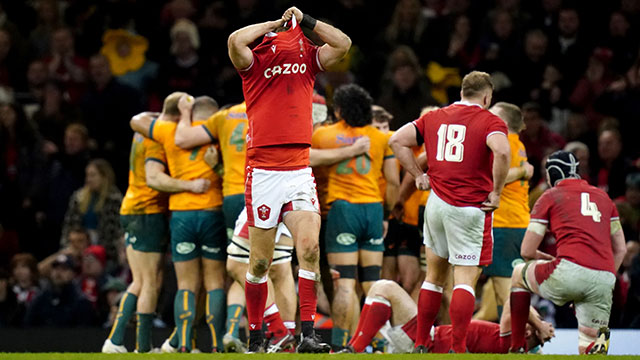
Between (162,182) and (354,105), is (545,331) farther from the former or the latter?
(162,182)

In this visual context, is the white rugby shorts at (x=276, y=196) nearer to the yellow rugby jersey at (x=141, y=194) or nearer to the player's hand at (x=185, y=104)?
the player's hand at (x=185, y=104)

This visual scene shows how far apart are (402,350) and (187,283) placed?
2.38 metres

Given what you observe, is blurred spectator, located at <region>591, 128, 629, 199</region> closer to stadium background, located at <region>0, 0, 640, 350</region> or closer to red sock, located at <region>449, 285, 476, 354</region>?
stadium background, located at <region>0, 0, 640, 350</region>

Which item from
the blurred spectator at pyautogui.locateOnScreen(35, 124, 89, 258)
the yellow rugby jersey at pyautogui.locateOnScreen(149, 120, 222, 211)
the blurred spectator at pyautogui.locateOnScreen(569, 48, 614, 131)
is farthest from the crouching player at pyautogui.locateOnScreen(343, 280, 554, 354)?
the blurred spectator at pyautogui.locateOnScreen(35, 124, 89, 258)

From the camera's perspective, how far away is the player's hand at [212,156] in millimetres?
9859

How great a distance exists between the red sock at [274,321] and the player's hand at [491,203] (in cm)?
189

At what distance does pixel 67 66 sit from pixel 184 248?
6.29 m

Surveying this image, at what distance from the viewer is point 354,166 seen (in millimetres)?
9969

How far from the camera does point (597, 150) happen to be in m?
13.2

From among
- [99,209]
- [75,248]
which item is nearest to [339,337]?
[75,248]

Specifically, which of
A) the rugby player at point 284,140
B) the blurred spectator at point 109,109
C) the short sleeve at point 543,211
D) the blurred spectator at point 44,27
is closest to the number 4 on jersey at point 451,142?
the short sleeve at point 543,211

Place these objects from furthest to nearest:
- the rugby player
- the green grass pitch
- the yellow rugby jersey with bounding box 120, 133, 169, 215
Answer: the yellow rugby jersey with bounding box 120, 133, 169, 215, the rugby player, the green grass pitch

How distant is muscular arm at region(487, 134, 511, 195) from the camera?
7844 millimetres

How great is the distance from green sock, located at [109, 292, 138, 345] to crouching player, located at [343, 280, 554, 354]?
2707 mm
